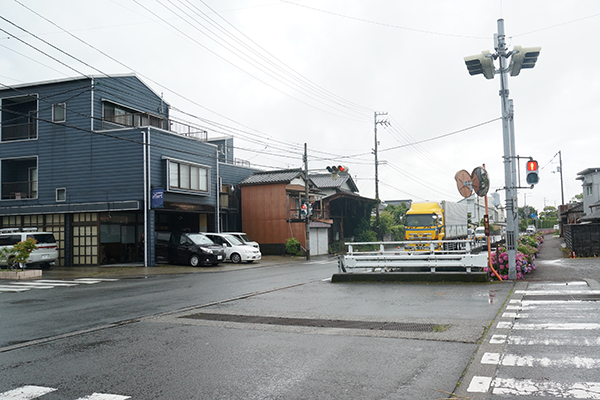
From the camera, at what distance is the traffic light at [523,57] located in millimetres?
12922

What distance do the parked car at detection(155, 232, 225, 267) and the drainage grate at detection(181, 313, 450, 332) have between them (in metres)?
15.9

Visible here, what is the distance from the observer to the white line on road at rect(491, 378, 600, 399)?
4633 mm

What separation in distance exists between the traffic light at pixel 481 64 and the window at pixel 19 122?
25.8 m

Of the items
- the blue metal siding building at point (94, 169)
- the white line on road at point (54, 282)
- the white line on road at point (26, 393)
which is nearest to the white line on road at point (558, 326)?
the white line on road at point (26, 393)

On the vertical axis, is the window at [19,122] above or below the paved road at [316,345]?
above

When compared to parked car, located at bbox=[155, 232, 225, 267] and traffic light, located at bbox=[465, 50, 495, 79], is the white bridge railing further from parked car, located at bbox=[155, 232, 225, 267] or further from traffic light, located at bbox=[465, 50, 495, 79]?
parked car, located at bbox=[155, 232, 225, 267]

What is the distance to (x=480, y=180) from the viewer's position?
14.1 m

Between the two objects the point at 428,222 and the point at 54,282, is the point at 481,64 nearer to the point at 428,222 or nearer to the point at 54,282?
the point at 428,222

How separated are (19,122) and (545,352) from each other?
106ft

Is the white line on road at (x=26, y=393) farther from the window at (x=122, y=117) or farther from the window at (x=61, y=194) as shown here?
the window at (x=61, y=194)

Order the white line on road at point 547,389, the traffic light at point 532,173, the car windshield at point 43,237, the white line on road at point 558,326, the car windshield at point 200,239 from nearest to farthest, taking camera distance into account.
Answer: the white line on road at point 547,389
the white line on road at point 558,326
the traffic light at point 532,173
the car windshield at point 43,237
the car windshield at point 200,239

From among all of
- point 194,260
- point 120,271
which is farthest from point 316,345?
point 194,260

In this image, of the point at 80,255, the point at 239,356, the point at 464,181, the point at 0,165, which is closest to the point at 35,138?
the point at 0,165

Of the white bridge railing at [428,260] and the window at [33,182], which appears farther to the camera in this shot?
the window at [33,182]
